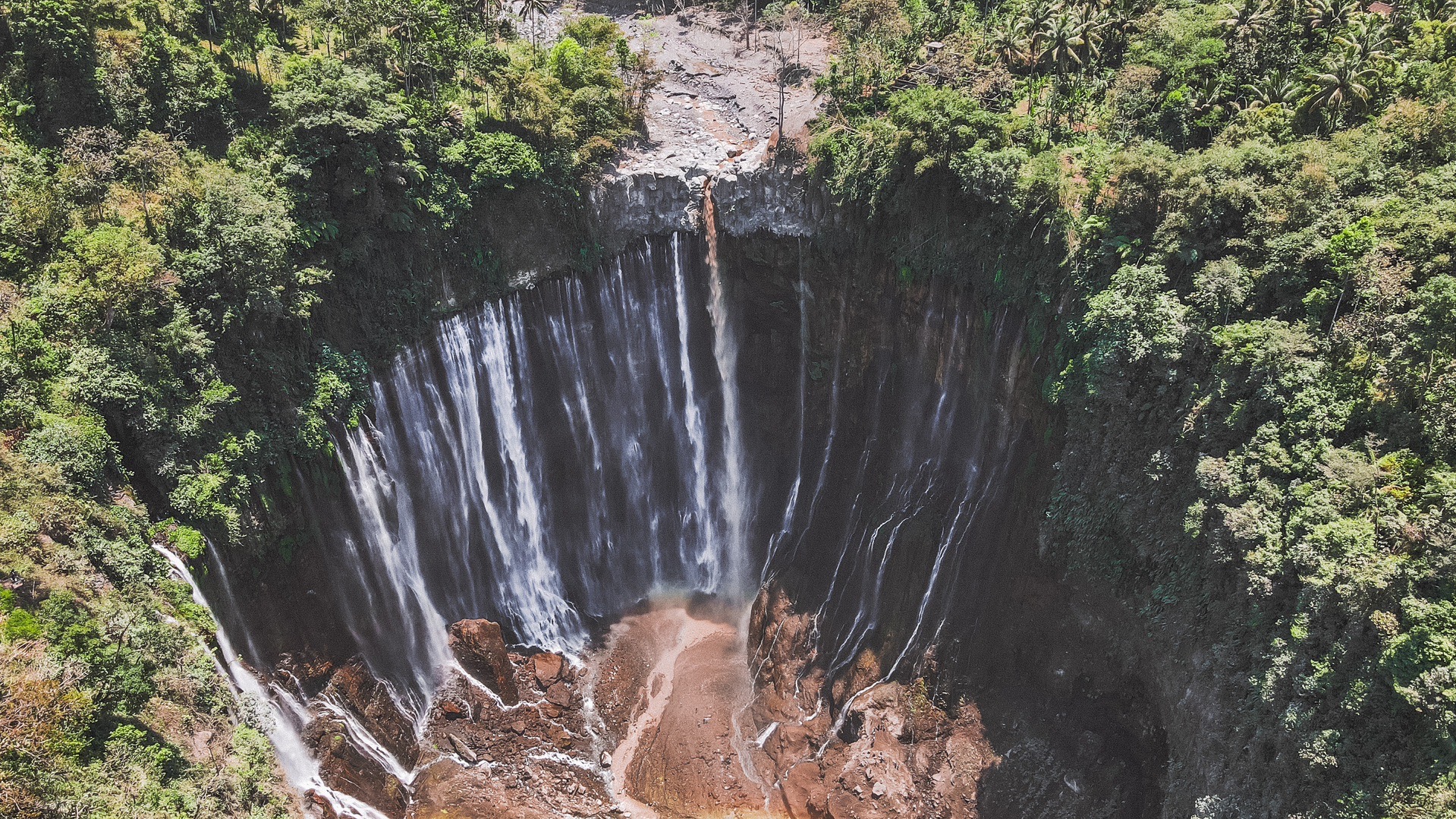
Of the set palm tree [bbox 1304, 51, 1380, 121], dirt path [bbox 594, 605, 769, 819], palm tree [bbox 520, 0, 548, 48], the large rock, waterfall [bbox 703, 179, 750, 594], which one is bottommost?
dirt path [bbox 594, 605, 769, 819]

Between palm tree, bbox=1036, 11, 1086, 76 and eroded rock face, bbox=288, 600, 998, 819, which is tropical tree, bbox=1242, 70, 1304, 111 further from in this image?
eroded rock face, bbox=288, 600, 998, 819

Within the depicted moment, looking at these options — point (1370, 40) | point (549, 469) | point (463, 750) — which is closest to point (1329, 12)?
point (1370, 40)

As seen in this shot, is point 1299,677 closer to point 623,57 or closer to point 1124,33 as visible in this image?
point 1124,33

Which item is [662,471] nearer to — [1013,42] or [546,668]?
[546,668]

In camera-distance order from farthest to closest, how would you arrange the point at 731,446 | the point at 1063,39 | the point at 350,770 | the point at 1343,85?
the point at 731,446 < the point at 1063,39 < the point at 350,770 < the point at 1343,85

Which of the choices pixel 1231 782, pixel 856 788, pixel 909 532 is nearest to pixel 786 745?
pixel 856 788

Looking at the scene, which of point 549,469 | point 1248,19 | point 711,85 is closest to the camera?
point 1248,19

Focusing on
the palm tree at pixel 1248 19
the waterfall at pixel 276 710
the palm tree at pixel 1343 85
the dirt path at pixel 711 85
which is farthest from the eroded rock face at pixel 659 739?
the palm tree at pixel 1248 19

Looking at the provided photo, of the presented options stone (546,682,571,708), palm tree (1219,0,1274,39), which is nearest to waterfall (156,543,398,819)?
stone (546,682,571,708)

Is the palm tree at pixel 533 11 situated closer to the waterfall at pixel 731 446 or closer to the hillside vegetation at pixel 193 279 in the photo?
the hillside vegetation at pixel 193 279
